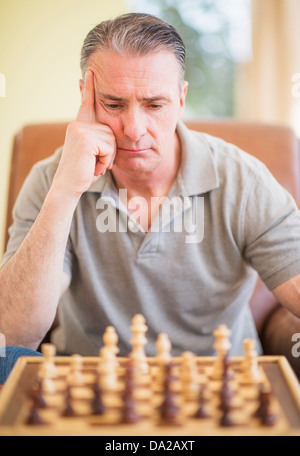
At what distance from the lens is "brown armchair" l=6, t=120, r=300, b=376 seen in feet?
6.13

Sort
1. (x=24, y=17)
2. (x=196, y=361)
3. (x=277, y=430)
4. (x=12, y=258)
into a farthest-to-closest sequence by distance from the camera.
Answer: (x=24, y=17), (x=12, y=258), (x=196, y=361), (x=277, y=430)

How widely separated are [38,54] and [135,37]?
6.13 feet

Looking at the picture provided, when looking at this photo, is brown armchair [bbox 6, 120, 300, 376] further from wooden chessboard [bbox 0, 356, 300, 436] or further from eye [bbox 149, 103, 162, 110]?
wooden chessboard [bbox 0, 356, 300, 436]

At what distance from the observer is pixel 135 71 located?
4.37 feet

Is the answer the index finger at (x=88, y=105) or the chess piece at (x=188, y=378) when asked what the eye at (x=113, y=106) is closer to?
the index finger at (x=88, y=105)

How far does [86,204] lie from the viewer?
159 cm

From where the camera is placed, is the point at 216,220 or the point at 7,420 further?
the point at 216,220

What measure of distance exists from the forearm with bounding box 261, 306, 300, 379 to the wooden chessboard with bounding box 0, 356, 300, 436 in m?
0.56

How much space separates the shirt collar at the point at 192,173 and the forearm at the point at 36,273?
277 millimetres

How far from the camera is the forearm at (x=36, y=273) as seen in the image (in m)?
1.31

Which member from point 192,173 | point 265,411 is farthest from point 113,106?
point 265,411
